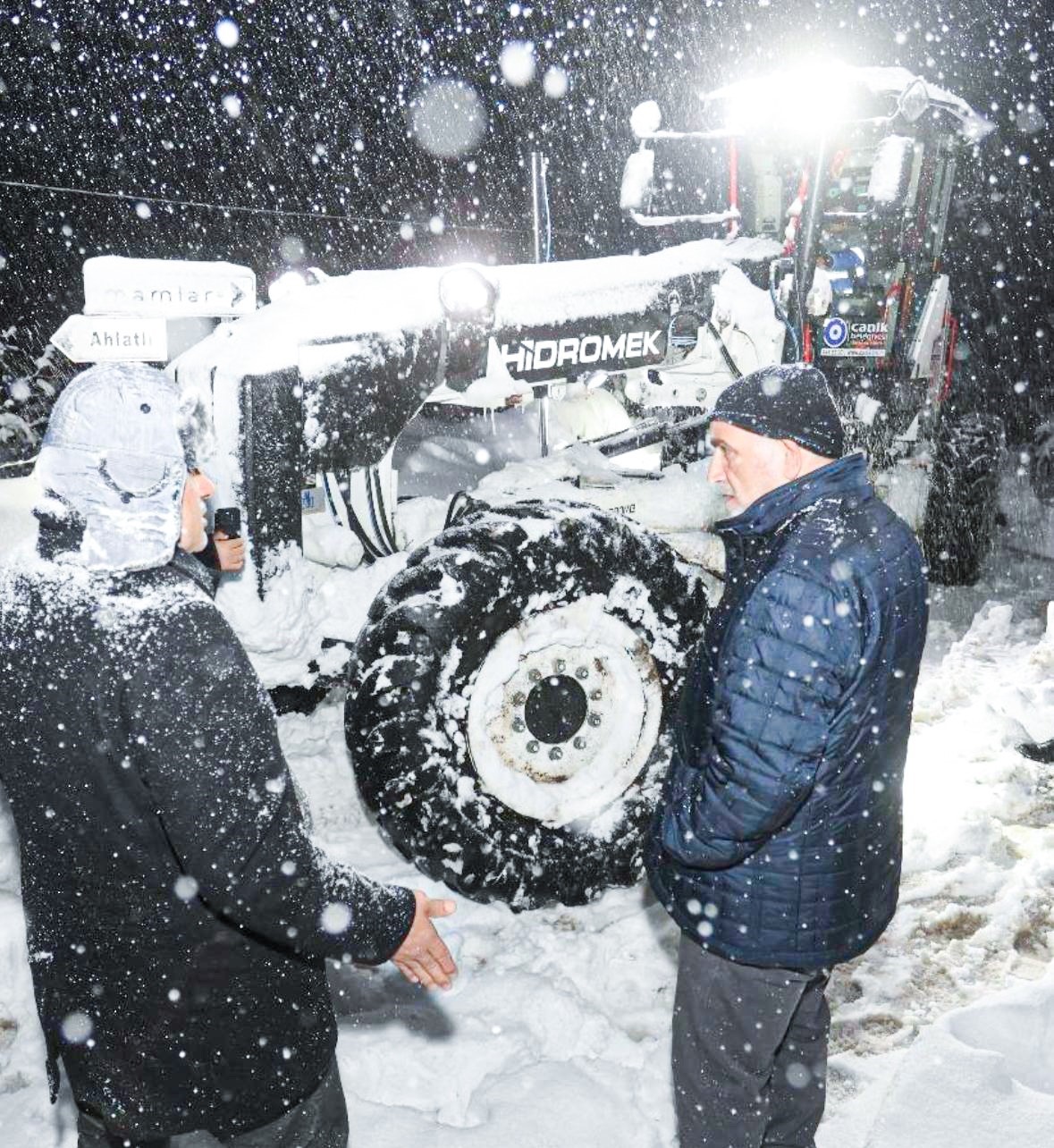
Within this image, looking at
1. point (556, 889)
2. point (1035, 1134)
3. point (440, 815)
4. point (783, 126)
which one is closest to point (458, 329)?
point (440, 815)

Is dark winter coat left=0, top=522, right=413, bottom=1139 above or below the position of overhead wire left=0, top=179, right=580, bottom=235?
below

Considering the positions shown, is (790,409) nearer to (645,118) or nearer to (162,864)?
(162,864)

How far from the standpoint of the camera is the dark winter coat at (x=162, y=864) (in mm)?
1557

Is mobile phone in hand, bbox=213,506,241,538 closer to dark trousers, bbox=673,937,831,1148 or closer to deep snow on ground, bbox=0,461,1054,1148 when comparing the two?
deep snow on ground, bbox=0,461,1054,1148

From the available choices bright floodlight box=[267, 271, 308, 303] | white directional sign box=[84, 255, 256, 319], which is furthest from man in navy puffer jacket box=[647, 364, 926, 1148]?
bright floodlight box=[267, 271, 308, 303]

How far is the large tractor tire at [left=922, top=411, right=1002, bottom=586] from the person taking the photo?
304 inches

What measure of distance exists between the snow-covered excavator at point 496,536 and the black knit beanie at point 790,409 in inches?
53.4

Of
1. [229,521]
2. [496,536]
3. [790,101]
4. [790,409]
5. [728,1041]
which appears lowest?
[728,1041]

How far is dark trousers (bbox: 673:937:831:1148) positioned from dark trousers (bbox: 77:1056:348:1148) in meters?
0.76

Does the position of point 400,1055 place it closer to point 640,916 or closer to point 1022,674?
point 640,916

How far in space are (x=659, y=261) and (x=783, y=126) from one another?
2335mm

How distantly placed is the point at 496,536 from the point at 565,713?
0.67m

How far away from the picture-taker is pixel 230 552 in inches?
128

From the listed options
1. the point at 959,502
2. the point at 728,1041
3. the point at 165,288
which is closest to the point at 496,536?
the point at 165,288
